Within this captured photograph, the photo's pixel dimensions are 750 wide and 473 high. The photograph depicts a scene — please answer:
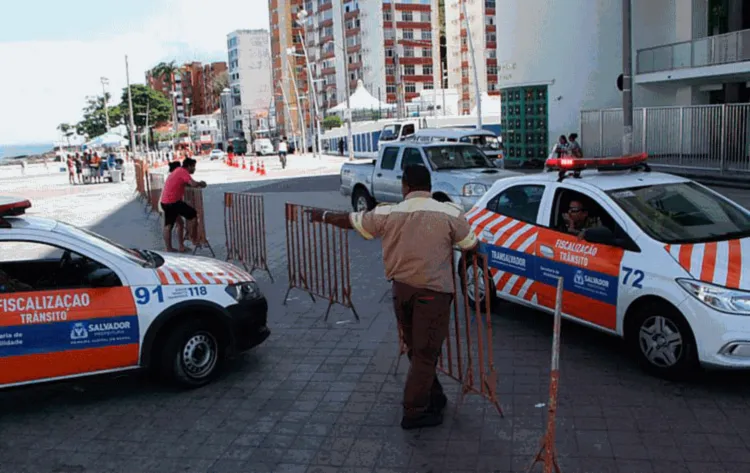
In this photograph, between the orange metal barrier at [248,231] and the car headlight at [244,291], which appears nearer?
the car headlight at [244,291]

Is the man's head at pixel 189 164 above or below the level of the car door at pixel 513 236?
above

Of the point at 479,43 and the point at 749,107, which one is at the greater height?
the point at 479,43

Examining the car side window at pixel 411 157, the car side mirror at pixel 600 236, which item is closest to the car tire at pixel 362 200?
the car side window at pixel 411 157

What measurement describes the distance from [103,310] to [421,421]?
8.58 feet

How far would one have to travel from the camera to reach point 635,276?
5902mm

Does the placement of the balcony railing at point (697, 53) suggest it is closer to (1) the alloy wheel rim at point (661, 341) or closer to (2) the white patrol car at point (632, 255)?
(2) the white patrol car at point (632, 255)

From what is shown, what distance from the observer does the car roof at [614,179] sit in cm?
679

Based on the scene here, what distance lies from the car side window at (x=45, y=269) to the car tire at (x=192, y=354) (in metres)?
0.67

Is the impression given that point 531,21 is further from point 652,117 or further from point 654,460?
point 654,460

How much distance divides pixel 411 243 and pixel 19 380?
10.3 ft

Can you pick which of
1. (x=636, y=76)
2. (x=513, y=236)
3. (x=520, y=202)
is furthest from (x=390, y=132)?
(x=513, y=236)

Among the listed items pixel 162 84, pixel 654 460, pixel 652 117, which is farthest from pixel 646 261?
pixel 162 84

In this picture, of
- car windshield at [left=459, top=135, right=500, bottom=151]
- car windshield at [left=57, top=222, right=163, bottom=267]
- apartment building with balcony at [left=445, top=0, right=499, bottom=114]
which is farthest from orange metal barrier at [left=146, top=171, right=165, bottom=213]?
apartment building with balcony at [left=445, top=0, right=499, bottom=114]

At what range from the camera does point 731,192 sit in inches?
742
